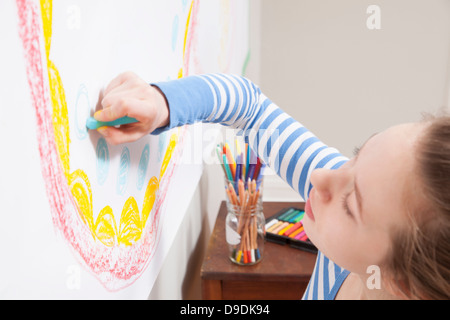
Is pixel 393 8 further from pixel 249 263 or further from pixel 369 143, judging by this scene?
pixel 369 143

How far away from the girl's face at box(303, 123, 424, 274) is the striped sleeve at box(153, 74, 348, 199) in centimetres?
12

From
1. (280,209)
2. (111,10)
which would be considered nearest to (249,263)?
(280,209)

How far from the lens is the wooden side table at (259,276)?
2.52ft

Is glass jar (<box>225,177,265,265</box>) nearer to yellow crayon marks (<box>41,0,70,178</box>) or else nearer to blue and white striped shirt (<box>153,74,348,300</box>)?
blue and white striped shirt (<box>153,74,348,300</box>)

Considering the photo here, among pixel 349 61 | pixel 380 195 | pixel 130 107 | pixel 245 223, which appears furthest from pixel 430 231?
pixel 349 61

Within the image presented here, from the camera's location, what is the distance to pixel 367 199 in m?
0.32

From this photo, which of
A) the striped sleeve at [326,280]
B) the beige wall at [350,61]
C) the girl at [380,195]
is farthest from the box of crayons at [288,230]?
the beige wall at [350,61]

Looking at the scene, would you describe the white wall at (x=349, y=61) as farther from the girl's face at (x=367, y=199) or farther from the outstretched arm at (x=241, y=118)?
the girl's face at (x=367, y=199)

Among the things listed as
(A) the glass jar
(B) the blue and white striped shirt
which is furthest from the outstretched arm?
(A) the glass jar

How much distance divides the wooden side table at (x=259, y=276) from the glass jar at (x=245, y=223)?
0.8 inches

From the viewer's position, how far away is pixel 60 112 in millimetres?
248

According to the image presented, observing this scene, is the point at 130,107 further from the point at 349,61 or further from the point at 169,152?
the point at 349,61

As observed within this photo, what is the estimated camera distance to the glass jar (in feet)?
2.54

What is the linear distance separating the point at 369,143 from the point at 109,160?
20 cm
